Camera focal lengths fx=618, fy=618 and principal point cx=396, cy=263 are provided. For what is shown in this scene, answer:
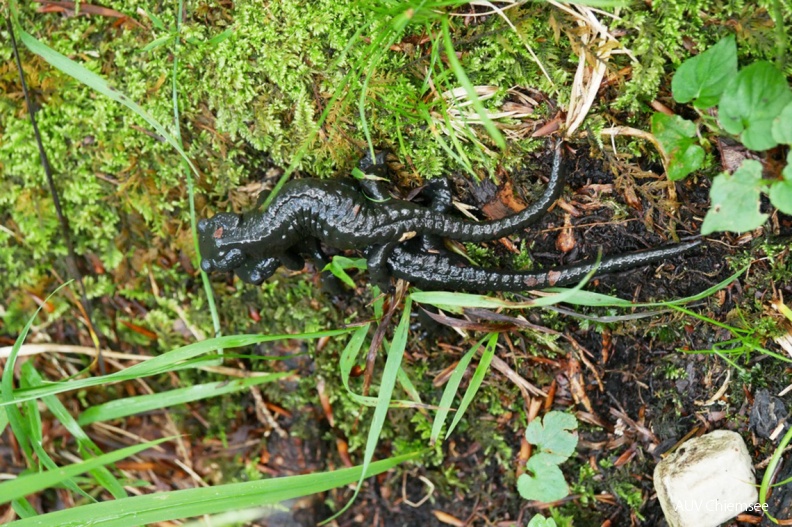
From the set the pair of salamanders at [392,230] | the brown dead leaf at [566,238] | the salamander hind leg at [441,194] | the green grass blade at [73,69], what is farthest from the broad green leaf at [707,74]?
the green grass blade at [73,69]

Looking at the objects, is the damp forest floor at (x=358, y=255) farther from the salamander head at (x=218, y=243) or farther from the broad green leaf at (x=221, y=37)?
the salamander head at (x=218, y=243)

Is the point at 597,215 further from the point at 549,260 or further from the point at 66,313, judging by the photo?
the point at 66,313

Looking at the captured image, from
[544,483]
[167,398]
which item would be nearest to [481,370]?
[544,483]

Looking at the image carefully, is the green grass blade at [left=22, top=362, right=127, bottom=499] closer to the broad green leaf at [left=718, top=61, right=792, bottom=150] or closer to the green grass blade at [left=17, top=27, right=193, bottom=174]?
the green grass blade at [left=17, top=27, right=193, bottom=174]

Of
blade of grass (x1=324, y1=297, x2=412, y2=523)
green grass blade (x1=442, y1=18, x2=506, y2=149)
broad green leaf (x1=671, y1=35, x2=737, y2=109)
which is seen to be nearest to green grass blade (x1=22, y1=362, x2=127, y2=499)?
blade of grass (x1=324, y1=297, x2=412, y2=523)

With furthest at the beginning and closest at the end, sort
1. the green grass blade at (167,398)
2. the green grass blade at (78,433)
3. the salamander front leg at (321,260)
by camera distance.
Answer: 1. the green grass blade at (167,398)
2. the salamander front leg at (321,260)
3. the green grass blade at (78,433)

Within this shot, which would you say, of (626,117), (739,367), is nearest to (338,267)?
(626,117)
